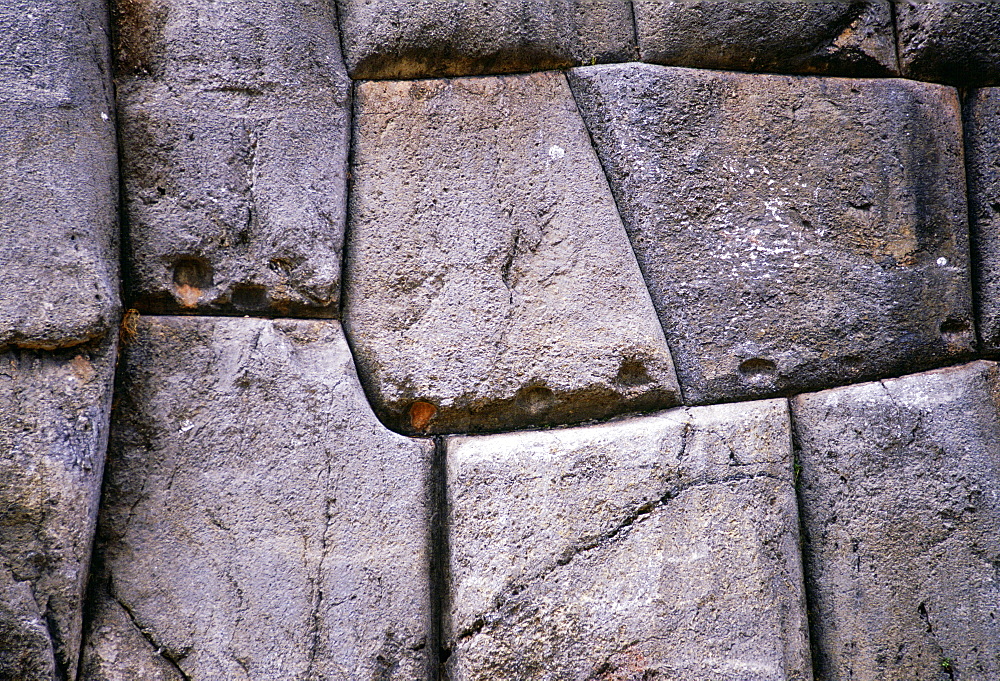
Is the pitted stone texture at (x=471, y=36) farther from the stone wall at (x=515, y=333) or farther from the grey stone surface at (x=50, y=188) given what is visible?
the grey stone surface at (x=50, y=188)

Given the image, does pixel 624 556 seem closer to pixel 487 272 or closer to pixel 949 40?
pixel 487 272

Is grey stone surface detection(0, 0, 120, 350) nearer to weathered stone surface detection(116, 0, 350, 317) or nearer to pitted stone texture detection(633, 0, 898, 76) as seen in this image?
weathered stone surface detection(116, 0, 350, 317)

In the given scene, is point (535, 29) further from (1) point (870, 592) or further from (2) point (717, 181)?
(1) point (870, 592)

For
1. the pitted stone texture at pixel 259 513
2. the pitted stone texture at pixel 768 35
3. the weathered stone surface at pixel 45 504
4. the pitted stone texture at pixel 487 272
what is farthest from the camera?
the pitted stone texture at pixel 768 35

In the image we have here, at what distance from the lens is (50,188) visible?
4.63 feet

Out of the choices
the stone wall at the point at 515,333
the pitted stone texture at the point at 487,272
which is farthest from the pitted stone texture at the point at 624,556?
the pitted stone texture at the point at 487,272

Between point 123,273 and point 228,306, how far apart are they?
9.4 inches

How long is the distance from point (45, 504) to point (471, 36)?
1410mm

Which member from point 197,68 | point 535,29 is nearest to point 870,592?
A: point 535,29

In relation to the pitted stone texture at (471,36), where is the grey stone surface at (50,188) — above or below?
below

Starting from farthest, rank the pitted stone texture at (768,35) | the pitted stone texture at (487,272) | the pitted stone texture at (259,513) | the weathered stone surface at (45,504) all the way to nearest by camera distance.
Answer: the pitted stone texture at (768,35) → the pitted stone texture at (487,272) → the pitted stone texture at (259,513) → the weathered stone surface at (45,504)

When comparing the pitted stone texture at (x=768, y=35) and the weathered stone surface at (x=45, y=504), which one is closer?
the weathered stone surface at (x=45, y=504)

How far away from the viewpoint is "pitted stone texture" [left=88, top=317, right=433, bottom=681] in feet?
5.02

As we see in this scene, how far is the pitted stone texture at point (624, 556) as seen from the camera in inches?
62.6
